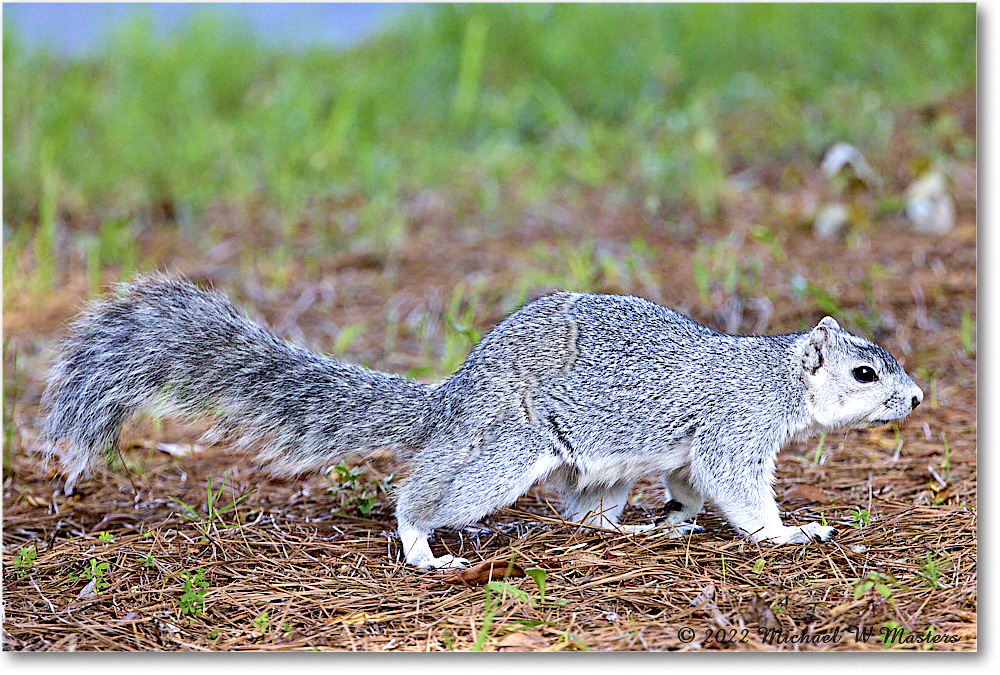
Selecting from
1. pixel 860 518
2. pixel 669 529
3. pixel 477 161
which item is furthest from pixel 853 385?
pixel 477 161

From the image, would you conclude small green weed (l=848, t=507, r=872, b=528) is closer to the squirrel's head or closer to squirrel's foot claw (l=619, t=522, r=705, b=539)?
the squirrel's head

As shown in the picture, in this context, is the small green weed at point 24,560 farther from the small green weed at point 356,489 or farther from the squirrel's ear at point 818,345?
the squirrel's ear at point 818,345

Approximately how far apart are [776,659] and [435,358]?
1.80m

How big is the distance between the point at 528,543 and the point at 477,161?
285cm

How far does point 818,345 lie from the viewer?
256 cm

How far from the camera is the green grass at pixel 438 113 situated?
15.0 ft

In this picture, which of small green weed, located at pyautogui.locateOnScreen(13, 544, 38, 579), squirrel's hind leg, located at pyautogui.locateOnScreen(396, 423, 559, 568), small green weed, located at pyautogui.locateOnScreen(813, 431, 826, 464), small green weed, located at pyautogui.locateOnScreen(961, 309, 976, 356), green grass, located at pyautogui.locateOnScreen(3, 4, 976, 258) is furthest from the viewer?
green grass, located at pyautogui.locateOnScreen(3, 4, 976, 258)

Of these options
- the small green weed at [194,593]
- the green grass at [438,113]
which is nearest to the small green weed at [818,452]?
the small green weed at [194,593]

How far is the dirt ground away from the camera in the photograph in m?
2.25

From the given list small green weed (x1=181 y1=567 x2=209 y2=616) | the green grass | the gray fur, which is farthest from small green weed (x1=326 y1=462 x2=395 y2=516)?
the green grass

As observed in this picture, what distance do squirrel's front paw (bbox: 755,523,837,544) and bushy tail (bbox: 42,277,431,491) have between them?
861 millimetres

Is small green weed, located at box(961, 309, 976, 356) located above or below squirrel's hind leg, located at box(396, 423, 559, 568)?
above

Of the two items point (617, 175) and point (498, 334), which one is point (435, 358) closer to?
point (498, 334)

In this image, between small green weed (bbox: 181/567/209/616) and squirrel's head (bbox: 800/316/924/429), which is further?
squirrel's head (bbox: 800/316/924/429)
